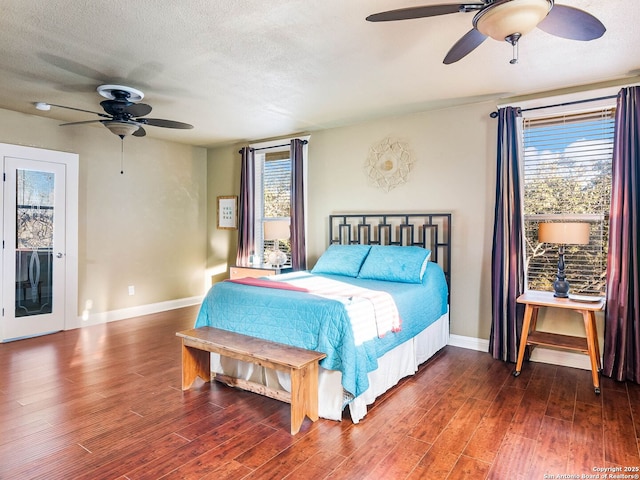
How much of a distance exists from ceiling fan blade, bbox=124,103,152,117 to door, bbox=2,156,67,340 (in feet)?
6.21

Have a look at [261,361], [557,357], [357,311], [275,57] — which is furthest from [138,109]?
[557,357]

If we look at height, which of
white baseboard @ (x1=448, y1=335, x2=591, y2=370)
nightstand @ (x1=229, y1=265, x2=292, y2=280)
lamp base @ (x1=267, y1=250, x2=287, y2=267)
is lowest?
white baseboard @ (x1=448, y1=335, x2=591, y2=370)

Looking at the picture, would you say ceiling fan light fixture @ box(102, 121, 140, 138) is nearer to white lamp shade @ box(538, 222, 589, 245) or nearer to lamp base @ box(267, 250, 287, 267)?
lamp base @ box(267, 250, 287, 267)

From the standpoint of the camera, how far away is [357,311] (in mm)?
2672

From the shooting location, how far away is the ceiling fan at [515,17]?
5.79 feet

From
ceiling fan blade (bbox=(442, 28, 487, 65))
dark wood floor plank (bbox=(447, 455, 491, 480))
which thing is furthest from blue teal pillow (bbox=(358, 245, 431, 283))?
ceiling fan blade (bbox=(442, 28, 487, 65))

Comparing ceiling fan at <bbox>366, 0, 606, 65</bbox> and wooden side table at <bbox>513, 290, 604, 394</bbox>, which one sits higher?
ceiling fan at <bbox>366, 0, 606, 65</bbox>

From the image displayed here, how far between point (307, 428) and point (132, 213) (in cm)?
426

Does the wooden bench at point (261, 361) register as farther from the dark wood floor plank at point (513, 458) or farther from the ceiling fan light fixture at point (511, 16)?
the ceiling fan light fixture at point (511, 16)

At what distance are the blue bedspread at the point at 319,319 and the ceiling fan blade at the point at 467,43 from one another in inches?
64.9

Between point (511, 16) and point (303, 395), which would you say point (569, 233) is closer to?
point (511, 16)

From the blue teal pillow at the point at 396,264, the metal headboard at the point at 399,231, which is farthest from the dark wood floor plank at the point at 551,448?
the metal headboard at the point at 399,231

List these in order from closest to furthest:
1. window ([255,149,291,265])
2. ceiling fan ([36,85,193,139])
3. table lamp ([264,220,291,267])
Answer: ceiling fan ([36,85,193,139]), table lamp ([264,220,291,267]), window ([255,149,291,265])

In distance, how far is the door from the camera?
4.41m
